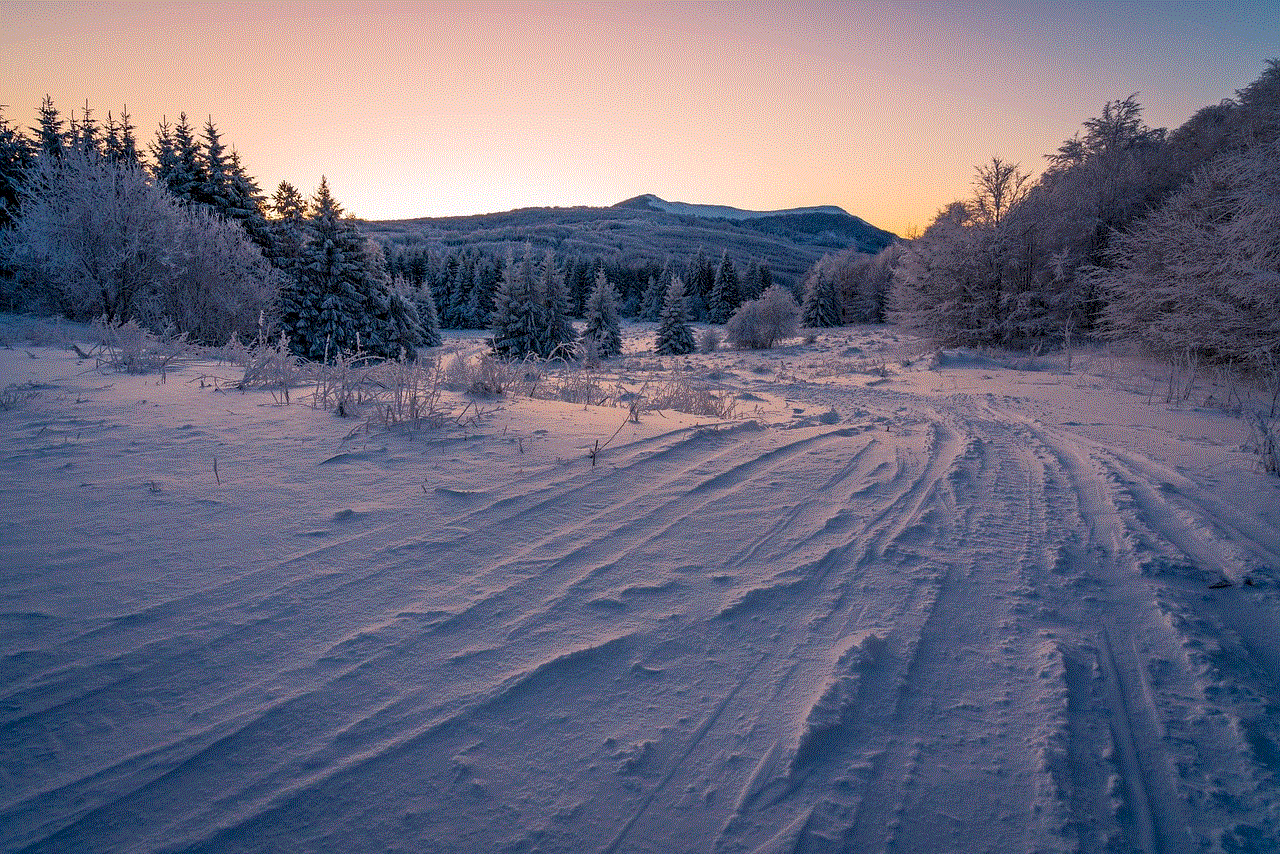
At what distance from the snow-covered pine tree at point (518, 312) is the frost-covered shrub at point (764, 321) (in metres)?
11.4

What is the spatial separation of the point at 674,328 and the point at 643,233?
420 ft

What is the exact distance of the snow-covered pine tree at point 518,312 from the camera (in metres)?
29.2

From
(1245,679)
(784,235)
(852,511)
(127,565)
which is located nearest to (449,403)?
(127,565)

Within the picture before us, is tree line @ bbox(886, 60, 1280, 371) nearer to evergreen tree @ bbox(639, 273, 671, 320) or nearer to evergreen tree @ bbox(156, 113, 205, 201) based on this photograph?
evergreen tree @ bbox(156, 113, 205, 201)

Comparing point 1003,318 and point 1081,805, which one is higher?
point 1003,318

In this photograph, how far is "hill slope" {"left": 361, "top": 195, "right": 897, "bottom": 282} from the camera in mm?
124000

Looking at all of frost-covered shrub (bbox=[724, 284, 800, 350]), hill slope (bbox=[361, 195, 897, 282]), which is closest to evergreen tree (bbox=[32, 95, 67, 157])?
A: frost-covered shrub (bbox=[724, 284, 800, 350])

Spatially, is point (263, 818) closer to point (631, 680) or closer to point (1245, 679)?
point (631, 680)

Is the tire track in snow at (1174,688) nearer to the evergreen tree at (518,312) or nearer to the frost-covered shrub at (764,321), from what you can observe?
the evergreen tree at (518,312)

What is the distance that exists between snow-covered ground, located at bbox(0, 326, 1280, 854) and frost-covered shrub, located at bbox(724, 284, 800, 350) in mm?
28728

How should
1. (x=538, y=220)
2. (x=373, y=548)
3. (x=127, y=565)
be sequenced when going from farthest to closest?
(x=538, y=220), (x=373, y=548), (x=127, y=565)

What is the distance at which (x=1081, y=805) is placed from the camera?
1.48m

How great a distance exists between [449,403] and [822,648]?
3438 millimetres

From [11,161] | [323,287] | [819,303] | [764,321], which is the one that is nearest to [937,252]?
[764,321]
